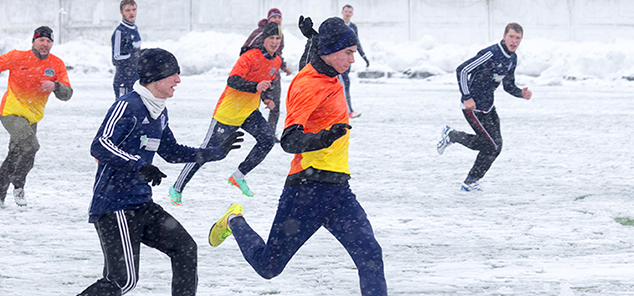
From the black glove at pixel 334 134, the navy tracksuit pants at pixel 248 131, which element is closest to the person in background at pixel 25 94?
the navy tracksuit pants at pixel 248 131

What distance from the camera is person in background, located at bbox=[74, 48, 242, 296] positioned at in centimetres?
292

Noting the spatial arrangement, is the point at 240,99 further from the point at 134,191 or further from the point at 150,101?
the point at 134,191

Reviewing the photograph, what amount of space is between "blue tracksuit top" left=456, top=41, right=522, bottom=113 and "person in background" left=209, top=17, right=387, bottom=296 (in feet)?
11.0

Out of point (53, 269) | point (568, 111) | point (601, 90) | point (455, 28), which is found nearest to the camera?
point (53, 269)

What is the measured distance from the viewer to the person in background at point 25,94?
5684 mm

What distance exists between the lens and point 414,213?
574cm

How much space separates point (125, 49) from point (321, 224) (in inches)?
224

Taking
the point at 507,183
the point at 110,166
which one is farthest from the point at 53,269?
the point at 507,183

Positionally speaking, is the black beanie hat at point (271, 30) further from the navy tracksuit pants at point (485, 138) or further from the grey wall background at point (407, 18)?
the grey wall background at point (407, 18)

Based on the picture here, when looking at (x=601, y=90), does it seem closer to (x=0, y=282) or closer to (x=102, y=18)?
(x=0, y=282)

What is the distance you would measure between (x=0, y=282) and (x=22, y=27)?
27.3m

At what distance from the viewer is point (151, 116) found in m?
3.12

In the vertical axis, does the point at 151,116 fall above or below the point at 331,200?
above

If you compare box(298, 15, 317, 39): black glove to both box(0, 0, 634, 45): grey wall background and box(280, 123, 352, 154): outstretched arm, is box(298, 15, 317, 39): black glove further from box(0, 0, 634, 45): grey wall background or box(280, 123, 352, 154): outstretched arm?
box(0, 0, 634, 45): grey wall background
